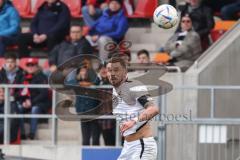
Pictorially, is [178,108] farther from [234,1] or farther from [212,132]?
[234,1]

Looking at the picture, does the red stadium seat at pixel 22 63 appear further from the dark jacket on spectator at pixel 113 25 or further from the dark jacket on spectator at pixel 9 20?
the dark jacket on spectator at pixel 113 25

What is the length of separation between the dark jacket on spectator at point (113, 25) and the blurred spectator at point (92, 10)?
0.51 m

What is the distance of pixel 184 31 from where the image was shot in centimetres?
1714

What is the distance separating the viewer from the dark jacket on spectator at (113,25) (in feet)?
58.2

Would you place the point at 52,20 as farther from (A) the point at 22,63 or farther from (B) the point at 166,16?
(B) the point at 166,16

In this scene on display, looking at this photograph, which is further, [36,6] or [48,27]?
[36,6]

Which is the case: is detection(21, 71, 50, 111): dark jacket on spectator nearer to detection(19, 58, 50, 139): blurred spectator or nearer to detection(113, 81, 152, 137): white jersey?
detection(19, 58, 50, 139): blurred spectator

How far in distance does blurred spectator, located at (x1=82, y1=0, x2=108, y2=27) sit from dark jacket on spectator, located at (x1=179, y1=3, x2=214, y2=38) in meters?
1.86

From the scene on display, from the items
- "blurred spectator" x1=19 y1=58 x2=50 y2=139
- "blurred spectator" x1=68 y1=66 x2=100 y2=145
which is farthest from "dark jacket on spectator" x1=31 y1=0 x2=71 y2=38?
"blurred spectator" x1=68 y1=66 x2=100 y2=145

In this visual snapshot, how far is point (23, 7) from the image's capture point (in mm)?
19828

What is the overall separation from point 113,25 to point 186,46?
1742 mm

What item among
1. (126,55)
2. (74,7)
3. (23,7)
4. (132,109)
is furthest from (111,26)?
(132,109)

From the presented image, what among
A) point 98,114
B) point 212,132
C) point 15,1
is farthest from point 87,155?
point 15,1

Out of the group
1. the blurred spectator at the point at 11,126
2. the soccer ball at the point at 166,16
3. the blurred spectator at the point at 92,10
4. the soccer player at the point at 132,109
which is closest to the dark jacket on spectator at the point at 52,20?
the blurred spectator at the point at 92,10
